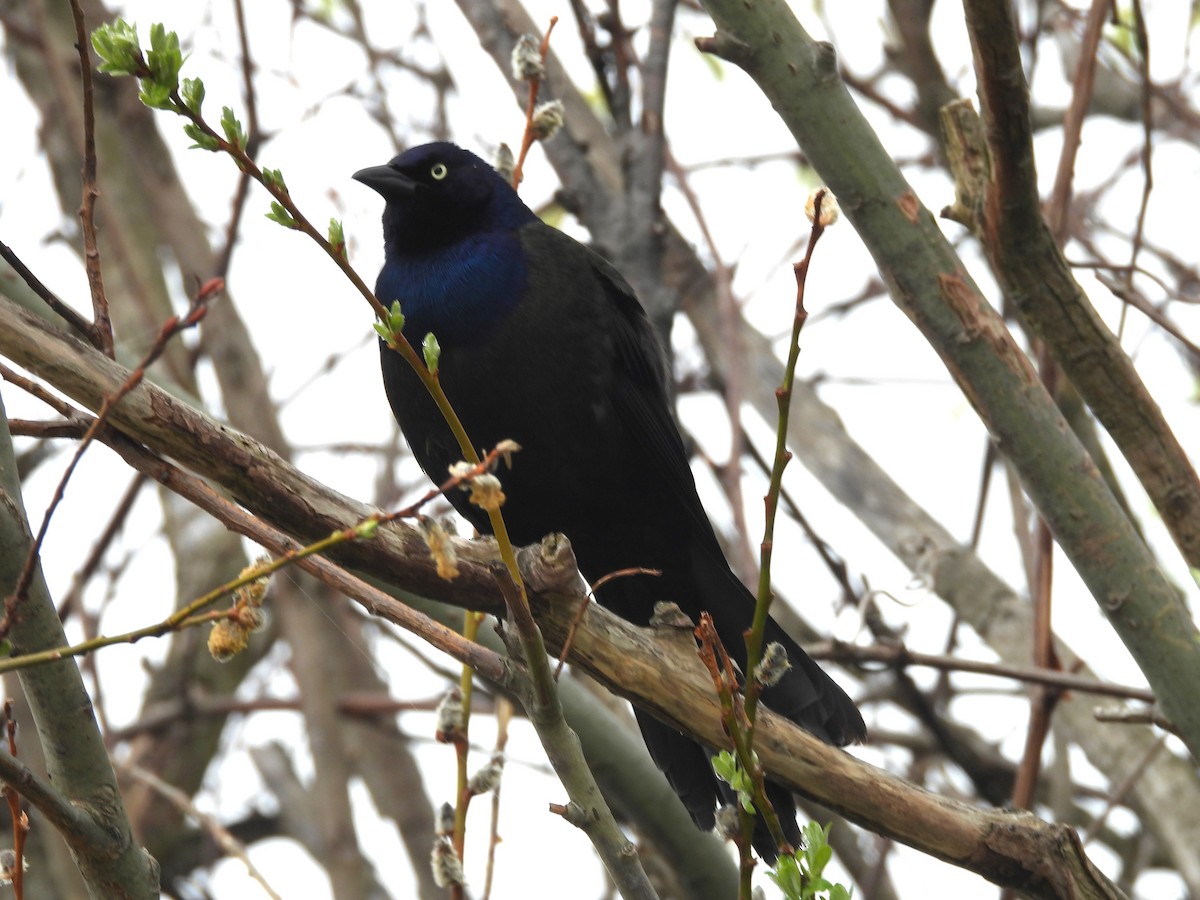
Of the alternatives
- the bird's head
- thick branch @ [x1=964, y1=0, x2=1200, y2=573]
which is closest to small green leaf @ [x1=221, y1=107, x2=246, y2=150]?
thick branch @ [x1=964, y1=0, x2=1200, y2=573]

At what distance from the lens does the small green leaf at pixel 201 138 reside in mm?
1572

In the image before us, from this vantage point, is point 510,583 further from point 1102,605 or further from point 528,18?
point 528,18

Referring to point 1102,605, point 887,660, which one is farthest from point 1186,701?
point 887,660

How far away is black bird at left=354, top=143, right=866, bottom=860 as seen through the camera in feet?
10.5

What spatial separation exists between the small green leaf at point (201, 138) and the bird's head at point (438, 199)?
1963mm

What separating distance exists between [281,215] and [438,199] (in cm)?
213

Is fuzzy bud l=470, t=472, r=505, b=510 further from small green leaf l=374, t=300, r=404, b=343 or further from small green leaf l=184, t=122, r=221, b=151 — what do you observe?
small green leaf l=184, t=122, r=221, b=151

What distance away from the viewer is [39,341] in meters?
2.00

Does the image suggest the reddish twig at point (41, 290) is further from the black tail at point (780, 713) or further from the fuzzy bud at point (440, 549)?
the black tail at point (780, 713)

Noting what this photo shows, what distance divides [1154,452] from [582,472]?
1.29 meters

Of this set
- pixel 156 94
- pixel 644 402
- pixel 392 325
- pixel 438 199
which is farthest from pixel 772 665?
pixel 438 199

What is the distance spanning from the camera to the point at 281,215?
5.24 ft

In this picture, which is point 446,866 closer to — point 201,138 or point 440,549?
point 440,549

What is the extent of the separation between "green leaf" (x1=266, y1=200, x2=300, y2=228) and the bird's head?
1957mm
